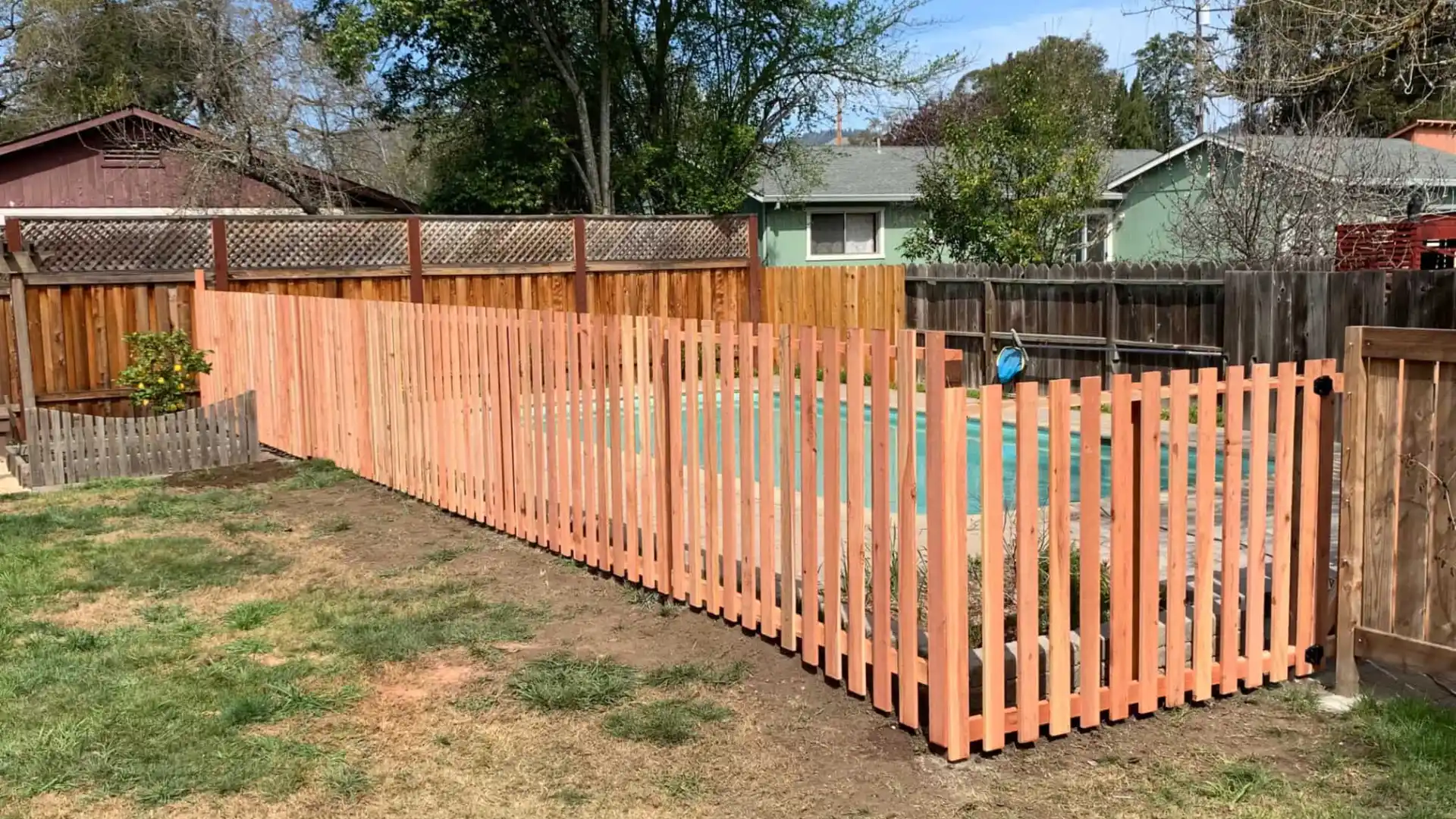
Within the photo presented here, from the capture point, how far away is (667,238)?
16.3m

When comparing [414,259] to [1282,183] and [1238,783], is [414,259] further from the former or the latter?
[1238,783]

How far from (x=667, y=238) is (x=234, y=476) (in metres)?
7.72

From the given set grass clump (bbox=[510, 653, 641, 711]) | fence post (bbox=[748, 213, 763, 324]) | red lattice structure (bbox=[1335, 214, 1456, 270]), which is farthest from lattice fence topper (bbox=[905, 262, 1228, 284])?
grass clump (bbox=[510, 653, 641, 711])

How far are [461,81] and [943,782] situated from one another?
62.7 feet

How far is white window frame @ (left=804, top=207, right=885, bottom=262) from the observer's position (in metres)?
24.7

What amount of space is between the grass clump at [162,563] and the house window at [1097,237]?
18.9 m

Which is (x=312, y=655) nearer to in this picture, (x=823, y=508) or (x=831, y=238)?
(x=823, y=508)

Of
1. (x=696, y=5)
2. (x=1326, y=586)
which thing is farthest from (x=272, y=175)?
(x=1326, y=586)

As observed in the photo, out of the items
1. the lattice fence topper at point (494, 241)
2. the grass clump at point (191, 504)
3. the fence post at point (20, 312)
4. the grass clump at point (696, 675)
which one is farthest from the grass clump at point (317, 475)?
the grass clump at point (696, 675)

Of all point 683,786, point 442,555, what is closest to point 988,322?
point 442,555

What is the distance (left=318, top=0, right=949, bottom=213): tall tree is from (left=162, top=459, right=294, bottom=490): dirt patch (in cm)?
1084

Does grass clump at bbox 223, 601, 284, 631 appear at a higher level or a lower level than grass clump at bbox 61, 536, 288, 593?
lower

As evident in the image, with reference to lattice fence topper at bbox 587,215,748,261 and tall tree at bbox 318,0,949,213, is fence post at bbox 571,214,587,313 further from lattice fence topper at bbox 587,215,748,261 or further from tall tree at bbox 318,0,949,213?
tall tree at bbox 318,0,949,213

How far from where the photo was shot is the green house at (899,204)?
23172 millimetres
